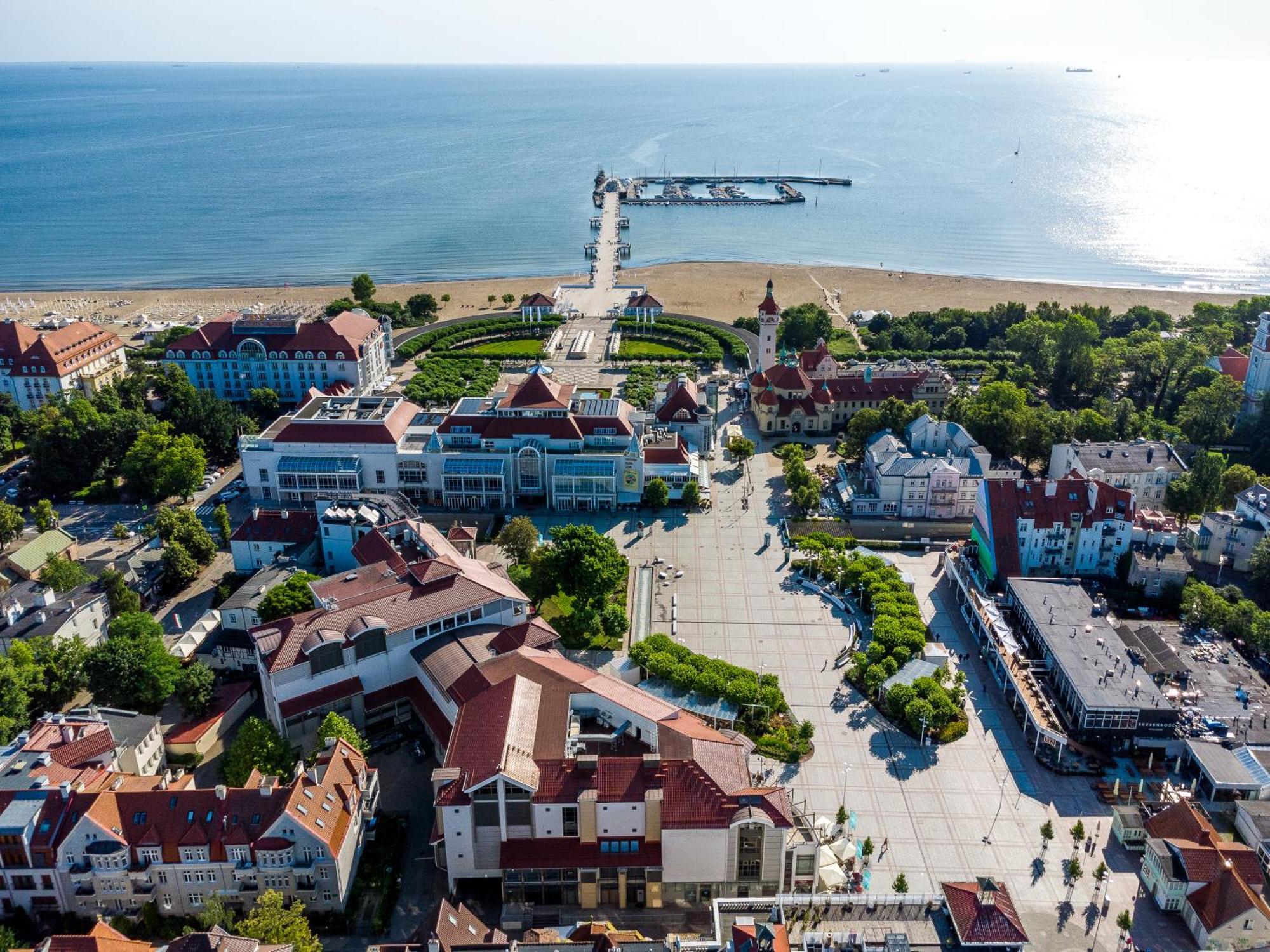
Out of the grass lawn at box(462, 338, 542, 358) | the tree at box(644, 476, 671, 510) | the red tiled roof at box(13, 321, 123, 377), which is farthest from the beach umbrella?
the red tiled roof at box(13, 321, 123, 377)

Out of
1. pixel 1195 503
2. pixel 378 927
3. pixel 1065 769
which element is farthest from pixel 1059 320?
pixel 378 927

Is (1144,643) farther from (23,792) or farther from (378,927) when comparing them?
(23,792)

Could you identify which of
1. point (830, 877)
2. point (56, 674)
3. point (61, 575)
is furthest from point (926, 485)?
point (61, 575)

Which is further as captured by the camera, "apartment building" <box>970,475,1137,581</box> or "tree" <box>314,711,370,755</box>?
"apartment building" <box>970,475,1137,581</box>

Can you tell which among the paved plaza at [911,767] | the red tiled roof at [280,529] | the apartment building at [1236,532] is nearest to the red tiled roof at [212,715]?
the red tiled roof at [280,529]

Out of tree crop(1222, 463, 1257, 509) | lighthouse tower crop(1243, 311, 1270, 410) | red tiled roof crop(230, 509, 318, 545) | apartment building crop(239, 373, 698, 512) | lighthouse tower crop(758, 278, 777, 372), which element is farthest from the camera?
lighthouse tower crop(758, 278, 777, 372)

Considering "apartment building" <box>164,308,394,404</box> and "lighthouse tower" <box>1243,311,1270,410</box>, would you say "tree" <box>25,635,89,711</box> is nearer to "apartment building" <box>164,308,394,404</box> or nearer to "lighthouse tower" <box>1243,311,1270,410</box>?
"apartment building" <box>164,308,394,404</box>
